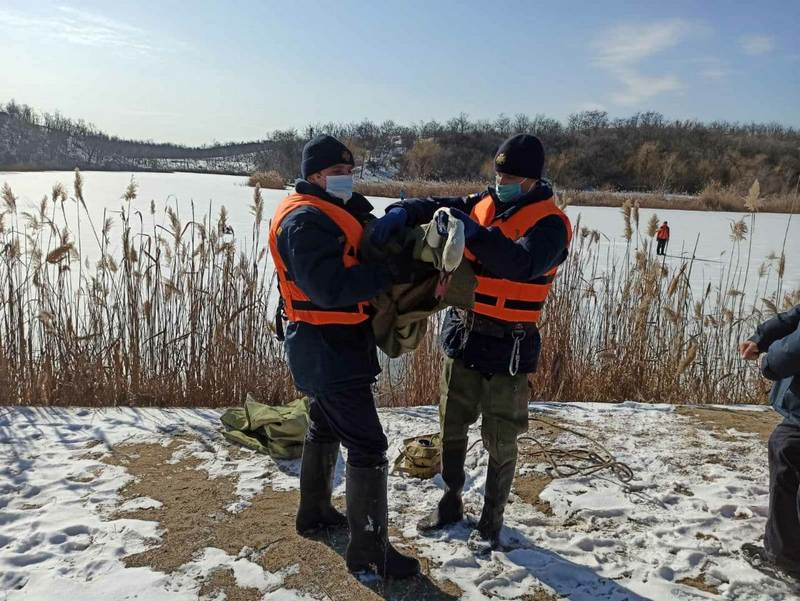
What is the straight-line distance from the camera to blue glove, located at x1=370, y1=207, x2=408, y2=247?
2.12 m

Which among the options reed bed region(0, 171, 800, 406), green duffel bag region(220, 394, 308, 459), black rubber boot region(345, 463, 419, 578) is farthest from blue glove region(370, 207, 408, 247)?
reed bed region(0, 171, 800, 406)

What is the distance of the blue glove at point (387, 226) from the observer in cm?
212

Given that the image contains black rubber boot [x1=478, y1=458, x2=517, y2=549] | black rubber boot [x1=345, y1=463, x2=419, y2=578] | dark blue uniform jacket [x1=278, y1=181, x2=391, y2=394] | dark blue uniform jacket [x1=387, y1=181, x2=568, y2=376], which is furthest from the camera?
black rubber boot [x1=478, y1=458, x2=517, y2=549]

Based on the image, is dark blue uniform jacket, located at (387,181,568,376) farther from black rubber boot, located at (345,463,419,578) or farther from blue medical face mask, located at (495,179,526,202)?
black rubber boot, located at (345,463,419,578)

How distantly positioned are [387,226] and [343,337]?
45cm

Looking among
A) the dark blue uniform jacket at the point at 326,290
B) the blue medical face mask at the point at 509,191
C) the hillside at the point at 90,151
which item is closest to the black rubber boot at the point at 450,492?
the dark blue uniform jacket at the point at 326,290

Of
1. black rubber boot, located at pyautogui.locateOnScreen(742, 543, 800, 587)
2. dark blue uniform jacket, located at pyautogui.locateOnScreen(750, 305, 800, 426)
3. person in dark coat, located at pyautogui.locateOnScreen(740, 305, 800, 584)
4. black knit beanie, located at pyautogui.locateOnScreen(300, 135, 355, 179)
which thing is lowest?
black rubber boot, located at pyautogui.locateOnScreen(742, 543, 800, 587)

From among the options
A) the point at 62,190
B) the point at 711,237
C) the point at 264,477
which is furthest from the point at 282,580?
the point at 711,237

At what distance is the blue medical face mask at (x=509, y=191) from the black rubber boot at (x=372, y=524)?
46.7 inches

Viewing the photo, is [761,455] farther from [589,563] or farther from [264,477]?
[264,477]

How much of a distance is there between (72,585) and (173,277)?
311cm

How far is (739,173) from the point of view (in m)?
32.7

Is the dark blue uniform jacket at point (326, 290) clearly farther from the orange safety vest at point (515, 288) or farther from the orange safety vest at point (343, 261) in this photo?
the orange safety vest at point (515, 288)

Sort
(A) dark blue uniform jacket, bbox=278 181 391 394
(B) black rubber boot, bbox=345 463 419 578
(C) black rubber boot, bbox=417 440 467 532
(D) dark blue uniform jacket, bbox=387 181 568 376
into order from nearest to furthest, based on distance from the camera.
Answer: (A) dark blue uniform jacket, bbox=278 181 391 394 → (D) dark blue uniform jacket, bbox=387 181 568 376 → (B) black rubber boot, bbox=345 463 419 578 → (C) black rubber boot, bbox=417 440 467 532
